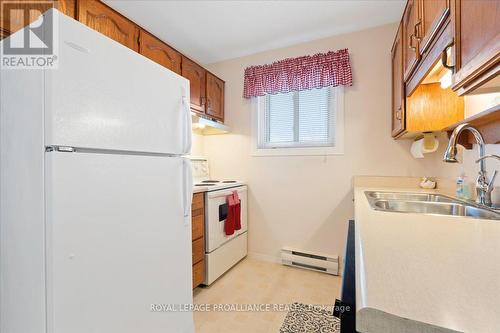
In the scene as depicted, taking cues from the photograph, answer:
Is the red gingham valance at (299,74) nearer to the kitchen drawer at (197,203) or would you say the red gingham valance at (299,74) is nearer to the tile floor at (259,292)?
the kitchen drawer at (197,203)

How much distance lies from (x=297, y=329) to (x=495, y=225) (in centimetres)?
128

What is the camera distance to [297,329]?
1556 millimetres

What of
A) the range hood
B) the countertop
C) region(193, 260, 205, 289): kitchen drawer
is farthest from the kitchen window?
the countertop

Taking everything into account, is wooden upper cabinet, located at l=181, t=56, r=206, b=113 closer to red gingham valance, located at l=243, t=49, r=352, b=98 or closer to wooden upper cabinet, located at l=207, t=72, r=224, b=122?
wooden upper cabinet, located at l=207, t=72, r=224, b=122

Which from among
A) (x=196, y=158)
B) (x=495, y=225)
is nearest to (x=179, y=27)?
(x=196, y=158)

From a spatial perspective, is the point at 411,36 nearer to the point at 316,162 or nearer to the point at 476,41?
the point at 476,41

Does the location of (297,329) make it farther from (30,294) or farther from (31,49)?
(31,49)

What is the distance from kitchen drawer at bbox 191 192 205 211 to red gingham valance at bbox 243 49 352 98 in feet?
4.52

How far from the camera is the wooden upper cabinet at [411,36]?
3.98ft

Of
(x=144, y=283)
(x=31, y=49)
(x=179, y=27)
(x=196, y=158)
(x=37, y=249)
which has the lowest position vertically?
(x=144, y=283)

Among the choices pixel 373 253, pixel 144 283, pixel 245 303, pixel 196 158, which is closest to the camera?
pixel 373 253

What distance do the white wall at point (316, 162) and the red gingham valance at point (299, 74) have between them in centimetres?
10

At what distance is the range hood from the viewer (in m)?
2.26

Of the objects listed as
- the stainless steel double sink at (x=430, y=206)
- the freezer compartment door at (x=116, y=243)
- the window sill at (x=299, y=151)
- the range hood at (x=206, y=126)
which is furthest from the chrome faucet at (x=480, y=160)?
the range hood at (x=206, y=126)
